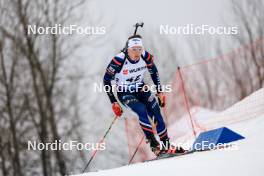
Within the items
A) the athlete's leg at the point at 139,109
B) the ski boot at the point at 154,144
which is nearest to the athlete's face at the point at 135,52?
the athlete's leg at the point at 139,109

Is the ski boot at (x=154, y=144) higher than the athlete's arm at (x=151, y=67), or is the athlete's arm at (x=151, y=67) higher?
the athlete's arm at (x=151, y=67)

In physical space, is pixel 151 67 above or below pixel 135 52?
below

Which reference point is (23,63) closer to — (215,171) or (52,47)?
(52,47)

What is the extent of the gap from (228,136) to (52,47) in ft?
64.9

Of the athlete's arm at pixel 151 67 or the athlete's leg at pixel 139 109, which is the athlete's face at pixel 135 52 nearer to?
the athlete's arm at pixel 151 67

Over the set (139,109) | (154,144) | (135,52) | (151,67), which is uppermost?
(135,52)

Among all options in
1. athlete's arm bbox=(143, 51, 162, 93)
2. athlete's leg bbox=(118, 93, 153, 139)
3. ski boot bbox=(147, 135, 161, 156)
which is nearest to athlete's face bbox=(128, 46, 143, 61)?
athlete's arm bbox=(143, 51, 162, 93)

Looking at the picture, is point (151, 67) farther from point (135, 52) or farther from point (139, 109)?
point (139, 109)

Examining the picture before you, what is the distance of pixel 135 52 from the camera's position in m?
7.60

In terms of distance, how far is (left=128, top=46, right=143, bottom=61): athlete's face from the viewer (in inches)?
298

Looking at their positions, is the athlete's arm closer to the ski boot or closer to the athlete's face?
the athlete's face

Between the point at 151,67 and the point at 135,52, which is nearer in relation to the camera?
the point at 135,52

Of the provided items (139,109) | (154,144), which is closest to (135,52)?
(139,109)

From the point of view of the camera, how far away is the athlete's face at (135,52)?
24.8 feet
